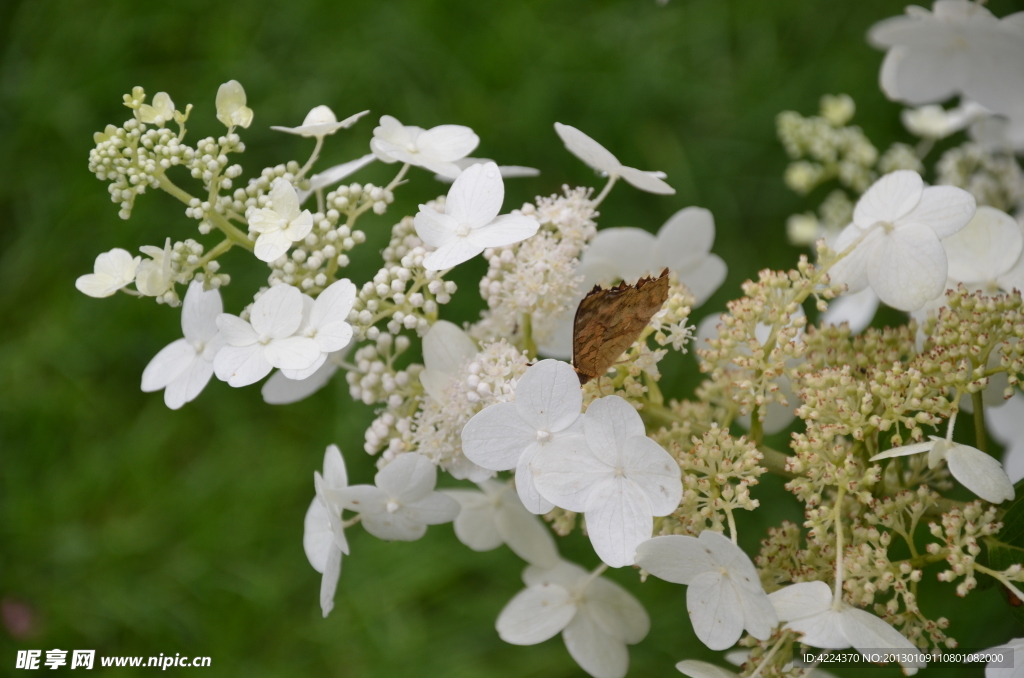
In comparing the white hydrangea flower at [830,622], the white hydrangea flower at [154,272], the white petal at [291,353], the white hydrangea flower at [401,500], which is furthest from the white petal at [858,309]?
the white hydrangea flower at [154,272]

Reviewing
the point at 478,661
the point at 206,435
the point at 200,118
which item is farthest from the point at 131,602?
the point at 200,118

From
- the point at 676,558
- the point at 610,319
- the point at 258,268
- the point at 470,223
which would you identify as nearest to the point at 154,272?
the point at 470,223

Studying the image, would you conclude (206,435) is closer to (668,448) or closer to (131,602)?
(131,602)

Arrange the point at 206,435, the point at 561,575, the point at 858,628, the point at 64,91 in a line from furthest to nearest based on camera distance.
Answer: the point at 64,91, the point at 206,435, the point at 561,575, the point at 858,628

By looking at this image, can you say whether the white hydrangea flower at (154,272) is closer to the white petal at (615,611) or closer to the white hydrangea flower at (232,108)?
the white hydrangea flower at (232,108)

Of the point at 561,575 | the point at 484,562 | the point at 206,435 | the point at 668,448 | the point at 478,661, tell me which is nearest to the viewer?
the point at 668,448

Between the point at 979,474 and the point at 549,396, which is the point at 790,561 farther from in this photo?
the point at 549,396

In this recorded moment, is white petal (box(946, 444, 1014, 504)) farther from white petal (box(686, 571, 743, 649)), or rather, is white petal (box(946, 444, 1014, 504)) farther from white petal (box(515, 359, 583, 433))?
white petal (box(515, 359, 583, 433))

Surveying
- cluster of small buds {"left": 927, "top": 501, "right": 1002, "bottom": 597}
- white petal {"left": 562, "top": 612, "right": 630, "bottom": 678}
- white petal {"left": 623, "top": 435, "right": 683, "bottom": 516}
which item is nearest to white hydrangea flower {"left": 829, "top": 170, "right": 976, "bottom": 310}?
cluster of small buds {"left": 927, "top": 501, "right": 1002, "bottom": 597}
